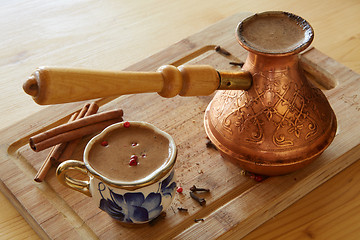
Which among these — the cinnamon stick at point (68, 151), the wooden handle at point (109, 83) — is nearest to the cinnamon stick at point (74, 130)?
the cinnamon stick at point (68, 151)

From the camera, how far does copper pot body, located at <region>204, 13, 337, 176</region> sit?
2.98 feet

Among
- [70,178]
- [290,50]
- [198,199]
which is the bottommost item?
[198,199]

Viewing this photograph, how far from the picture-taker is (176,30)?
4.98 feet

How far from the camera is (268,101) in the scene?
91cm

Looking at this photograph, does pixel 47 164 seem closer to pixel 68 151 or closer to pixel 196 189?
pixel 68 151

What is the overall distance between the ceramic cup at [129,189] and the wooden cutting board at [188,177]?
49 millimetres

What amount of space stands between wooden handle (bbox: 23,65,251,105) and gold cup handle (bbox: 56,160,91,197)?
0.15m

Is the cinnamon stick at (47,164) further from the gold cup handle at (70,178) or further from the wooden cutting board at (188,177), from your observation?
the gold cup handle at (70,178)

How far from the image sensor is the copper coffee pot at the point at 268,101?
2.88ft

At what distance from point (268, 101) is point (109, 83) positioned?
0.29m

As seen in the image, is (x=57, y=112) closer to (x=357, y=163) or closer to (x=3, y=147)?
(x=3, y=147)

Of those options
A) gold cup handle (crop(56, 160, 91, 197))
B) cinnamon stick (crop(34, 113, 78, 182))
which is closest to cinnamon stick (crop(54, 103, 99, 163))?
cinnamon stick (crop(34, 113, 78, 182))

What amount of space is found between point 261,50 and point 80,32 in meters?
0.77

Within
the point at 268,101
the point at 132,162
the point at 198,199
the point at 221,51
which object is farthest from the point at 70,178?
the point at 221,51
